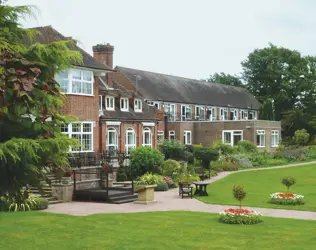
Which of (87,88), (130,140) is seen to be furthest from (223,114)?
(87,88)

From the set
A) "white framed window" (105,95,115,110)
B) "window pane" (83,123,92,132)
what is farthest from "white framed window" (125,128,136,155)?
"window pane" (83,123,92,132)

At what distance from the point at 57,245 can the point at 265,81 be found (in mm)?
66091

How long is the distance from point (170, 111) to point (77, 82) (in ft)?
86.1

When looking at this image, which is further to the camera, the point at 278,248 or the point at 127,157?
the point at 127,157

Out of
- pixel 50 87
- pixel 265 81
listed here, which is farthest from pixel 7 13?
pixel 265 81

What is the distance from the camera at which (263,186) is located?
27.4m

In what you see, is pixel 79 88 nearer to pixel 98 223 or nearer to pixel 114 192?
pixel 114 192

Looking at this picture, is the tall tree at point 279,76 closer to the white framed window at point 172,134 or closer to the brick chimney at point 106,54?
the white framed window at point 172,134

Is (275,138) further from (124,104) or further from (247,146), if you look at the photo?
(124,104)

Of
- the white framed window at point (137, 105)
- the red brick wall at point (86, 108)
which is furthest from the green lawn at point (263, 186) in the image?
the white framed window at point (137, 105)

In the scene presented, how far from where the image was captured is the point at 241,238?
1262cm

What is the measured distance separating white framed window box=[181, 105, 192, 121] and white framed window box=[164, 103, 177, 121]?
4.77ft

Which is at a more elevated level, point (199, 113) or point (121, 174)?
point (199, 113)

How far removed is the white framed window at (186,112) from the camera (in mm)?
54500
